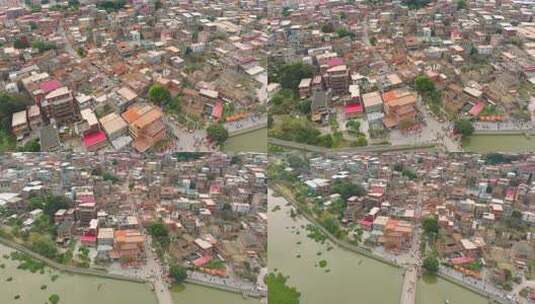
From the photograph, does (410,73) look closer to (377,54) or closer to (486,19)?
(377,54)

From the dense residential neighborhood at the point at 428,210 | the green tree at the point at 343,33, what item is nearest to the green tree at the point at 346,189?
the dense residential neighborhood at the point at 428,210

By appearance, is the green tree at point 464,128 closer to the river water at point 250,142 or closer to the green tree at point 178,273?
the river water at point 250,142

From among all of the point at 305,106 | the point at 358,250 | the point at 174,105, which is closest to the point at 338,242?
the point at 358,250

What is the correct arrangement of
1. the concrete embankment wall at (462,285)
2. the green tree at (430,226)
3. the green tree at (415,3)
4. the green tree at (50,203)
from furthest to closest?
the green tree at (415,3), the green tree at (50,203), the green tree at (430,226), the concrete embankment wall at (462,285)

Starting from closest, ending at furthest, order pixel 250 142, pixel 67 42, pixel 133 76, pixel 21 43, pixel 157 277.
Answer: pixel 250 142 < pixel 157 277 < pixel 133 76 < pixel 21 43 < pixel 67 42

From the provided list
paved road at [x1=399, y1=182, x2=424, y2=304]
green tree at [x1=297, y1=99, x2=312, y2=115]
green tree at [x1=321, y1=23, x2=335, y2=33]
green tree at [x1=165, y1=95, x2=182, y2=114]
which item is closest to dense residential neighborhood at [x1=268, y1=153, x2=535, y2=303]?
paved road at [x1=399, y1=182, x2=424, y2=304]

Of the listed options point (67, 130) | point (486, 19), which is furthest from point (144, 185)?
point (486, 19)

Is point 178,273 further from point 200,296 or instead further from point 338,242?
point 338,242
